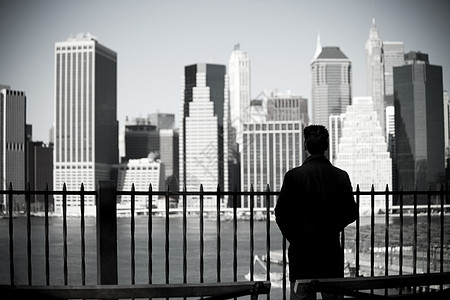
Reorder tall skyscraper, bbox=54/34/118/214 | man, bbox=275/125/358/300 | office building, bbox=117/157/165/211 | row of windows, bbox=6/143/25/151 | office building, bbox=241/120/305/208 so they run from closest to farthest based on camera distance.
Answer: man, bbox=275/125/358/300 → row of windows, bbox=6/143/25/151 → office building, bbox=241/120/305/208 → office building, bbox=117/157/165/211 → tall skyscraper, bbox=54/34/118/214

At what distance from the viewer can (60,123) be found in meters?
114

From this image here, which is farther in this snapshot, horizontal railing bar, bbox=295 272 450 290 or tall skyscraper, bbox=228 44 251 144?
tall skyscraper, bbox=228 44 251 144

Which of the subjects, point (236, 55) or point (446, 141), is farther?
point (236, 55)

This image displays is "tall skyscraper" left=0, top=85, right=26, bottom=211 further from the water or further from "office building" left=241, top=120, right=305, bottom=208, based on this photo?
"office building" left=241, top=120, right=305, bottom=208

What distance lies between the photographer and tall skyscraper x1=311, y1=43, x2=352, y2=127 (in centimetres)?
12350

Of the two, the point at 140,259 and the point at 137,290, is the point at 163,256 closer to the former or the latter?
the point at 140,259

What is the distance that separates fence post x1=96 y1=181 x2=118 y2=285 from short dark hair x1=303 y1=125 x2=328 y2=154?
1.14 m

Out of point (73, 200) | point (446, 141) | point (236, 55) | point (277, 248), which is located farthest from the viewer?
point (236, 55)

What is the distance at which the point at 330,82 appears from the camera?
126 metres

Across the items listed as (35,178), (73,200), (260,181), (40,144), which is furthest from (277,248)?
(40,144)

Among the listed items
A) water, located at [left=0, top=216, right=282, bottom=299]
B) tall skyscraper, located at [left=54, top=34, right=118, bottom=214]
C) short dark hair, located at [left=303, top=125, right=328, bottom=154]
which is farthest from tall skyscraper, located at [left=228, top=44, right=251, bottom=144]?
short dark hair, located at [left=303, top=125, right=328, bottom=154]

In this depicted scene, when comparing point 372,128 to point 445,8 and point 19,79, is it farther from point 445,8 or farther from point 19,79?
point 19,79

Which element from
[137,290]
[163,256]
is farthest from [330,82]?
[137,290]

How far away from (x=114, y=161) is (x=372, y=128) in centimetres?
4372
